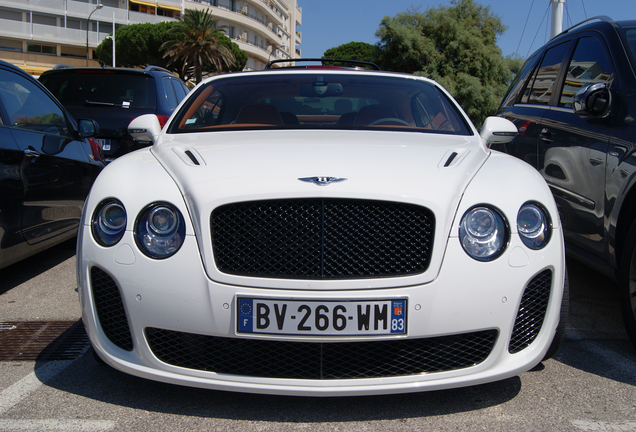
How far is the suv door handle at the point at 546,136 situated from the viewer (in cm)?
418

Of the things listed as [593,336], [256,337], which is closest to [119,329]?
[256,337]

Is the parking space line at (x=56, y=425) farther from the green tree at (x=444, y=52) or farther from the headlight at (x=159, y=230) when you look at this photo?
the green tree at (x=444, y=52)

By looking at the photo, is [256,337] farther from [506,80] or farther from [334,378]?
[506,80]

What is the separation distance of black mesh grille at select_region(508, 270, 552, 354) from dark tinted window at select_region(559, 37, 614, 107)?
198 centimetres

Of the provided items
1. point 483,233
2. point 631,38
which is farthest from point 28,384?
point 631,38

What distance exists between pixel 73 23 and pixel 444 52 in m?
40.3

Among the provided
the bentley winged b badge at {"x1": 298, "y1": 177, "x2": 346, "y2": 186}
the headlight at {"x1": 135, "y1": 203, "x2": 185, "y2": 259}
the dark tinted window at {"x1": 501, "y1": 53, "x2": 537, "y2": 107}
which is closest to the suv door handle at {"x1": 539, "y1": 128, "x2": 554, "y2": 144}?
the dark tinted window at {"x1": 501, "y1": 53, "x2": 537, "y2": 107}

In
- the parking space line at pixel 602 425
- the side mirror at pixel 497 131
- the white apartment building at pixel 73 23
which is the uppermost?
the white apartment building at pixel 73 23

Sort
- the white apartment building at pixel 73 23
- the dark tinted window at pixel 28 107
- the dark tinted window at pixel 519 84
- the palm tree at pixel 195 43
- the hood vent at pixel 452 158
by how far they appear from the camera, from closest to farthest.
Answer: the hood vent at pixel 452 158, the dark tinted window at pixel 28 107, the dark tinted window at pixel 519 84, the palm tree at pixel 195 43, the white apartment building at pixel 73 23

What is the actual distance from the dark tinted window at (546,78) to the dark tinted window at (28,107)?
12.3 ft

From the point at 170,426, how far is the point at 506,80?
44.2m

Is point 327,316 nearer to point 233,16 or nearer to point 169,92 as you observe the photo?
point 169,92

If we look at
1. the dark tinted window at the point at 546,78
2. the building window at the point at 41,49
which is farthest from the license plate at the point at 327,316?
the building window at the point at 41,49

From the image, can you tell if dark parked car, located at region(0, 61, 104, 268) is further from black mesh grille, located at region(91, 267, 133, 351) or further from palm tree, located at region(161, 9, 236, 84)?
palm tree, located at region(161, 9, 236, 84)
